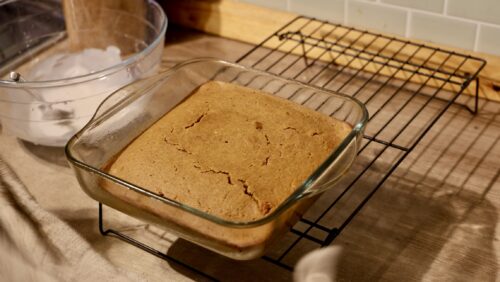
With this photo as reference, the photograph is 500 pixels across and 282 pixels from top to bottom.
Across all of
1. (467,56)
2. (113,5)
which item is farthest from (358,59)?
(113,5)

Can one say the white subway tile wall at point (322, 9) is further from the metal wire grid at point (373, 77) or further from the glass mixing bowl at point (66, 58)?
the glass mixing bowl at point (66, 58)

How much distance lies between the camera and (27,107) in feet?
3.07

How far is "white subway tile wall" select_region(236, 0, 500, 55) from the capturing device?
98 centimetres

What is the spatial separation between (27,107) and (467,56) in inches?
26.2

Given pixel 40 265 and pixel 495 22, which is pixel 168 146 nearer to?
pixel 40 265

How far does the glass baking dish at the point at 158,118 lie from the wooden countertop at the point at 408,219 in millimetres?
118

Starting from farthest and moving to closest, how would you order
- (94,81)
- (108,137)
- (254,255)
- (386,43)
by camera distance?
(386,43), (94,81), (108,137), (254,255)

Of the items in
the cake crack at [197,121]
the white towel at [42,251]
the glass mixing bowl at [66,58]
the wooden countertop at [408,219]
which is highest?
the cake crack at [197,121]

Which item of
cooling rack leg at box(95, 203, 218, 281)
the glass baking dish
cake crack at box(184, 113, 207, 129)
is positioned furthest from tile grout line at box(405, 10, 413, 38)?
cooling rack leg at box(95, 203, 218, 281)

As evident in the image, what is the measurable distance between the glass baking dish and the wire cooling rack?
2.6 inches

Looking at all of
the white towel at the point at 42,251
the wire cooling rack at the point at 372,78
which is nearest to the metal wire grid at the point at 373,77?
the wire cooling rack at the point at 372,78

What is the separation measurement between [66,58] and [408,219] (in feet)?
2.04

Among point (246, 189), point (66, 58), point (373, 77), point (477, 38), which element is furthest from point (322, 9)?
point (246, 189)

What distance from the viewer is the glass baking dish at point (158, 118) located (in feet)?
2.08
